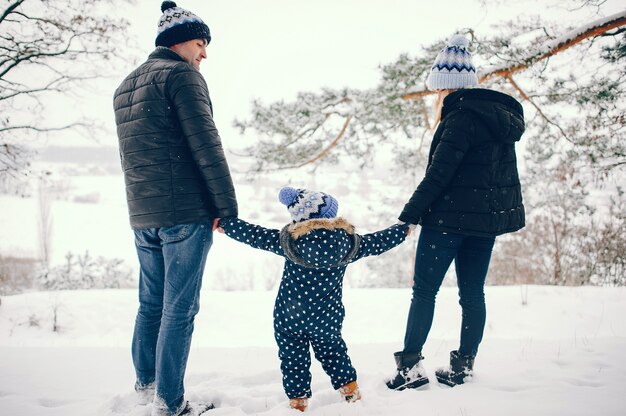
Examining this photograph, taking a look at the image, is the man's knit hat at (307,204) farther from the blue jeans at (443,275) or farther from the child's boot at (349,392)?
the child's boot at (349,392)

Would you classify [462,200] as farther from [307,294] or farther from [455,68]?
[307,294]

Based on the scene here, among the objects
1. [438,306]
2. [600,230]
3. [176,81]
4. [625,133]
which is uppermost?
[625,133]

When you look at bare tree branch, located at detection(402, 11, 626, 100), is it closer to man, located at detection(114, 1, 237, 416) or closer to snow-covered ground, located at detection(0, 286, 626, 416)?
snow-covered ground, located at detection(0, 286, 626, 416)

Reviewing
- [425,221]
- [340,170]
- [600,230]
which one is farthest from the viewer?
[600,230]

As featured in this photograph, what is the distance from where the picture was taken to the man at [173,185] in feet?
6.74

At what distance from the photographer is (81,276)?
11789 millimetres

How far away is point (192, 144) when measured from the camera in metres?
2.06

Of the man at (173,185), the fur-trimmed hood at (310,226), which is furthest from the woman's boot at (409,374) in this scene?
the man at (173,185)

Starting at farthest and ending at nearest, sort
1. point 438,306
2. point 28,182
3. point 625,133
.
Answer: point 438,306 < point 28,182 < point 625,133

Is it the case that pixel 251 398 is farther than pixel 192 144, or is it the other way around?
pixel 251 398

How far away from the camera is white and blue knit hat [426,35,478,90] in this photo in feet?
8.25

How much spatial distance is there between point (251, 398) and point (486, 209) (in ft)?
6.20

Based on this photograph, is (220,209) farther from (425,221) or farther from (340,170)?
(340,170)

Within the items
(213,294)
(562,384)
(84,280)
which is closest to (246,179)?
(213,294)
